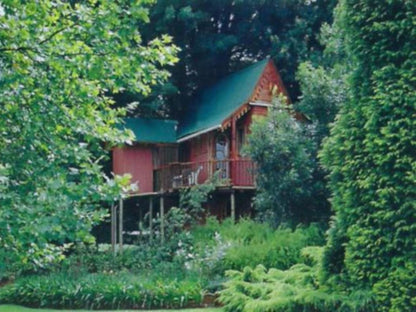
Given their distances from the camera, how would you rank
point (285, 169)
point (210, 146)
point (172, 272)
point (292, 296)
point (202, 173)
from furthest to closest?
point (210, 146)
point (202, 173)
point (285, 169)
point (172, 272)
point (292, 296)

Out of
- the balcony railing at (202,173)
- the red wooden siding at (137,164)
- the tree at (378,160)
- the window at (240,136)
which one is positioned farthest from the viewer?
the red wooden siding at (137,164)

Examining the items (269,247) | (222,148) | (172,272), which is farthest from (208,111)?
(269,247)

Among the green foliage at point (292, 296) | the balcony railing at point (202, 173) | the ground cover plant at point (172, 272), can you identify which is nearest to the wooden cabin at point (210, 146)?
the balcony railing at point (202, 173)

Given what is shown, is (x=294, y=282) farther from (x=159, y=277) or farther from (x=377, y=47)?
(x=159, y=277)

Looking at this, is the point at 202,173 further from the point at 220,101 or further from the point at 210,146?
the point at 220,101

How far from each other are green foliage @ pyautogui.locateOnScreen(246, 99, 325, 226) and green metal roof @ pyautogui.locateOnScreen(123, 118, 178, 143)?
25.2ft

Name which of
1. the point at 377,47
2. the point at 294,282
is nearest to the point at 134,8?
the point at 377,47

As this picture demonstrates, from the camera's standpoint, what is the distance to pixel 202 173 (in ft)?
66.9

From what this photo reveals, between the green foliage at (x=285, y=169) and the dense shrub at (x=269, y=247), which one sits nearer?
the dense shrub at (x=269, y=247)

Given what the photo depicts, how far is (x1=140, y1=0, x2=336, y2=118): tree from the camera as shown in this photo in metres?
24.9

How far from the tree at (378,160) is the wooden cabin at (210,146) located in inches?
501

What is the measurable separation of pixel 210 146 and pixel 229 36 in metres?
6.97

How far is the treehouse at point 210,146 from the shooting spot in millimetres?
19984

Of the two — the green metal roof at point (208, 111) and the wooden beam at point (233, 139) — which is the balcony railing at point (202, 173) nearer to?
the wooden beam at point (233, 139)
